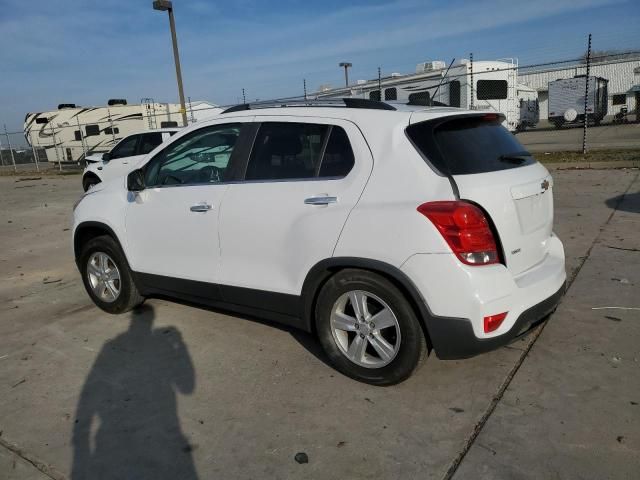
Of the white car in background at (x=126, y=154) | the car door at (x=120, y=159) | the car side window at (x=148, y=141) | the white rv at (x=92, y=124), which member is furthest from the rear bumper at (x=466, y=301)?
the white rv at (x=92, y=124)

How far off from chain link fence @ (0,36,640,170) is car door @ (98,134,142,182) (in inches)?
111

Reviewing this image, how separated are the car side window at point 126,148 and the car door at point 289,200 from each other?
9.64 meters

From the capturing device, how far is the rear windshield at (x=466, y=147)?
2918 mm

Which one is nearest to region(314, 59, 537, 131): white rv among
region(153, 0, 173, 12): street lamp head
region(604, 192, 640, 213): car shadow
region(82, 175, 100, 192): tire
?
region(153, 0, 173, 12): street lamp head

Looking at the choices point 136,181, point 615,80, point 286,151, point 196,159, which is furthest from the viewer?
point 615,80

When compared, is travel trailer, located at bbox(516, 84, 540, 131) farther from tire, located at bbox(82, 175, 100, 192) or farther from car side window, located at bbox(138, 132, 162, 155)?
tire, located at bbox(82, 175, 100, 192)

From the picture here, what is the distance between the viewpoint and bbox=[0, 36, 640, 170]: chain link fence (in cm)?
1809

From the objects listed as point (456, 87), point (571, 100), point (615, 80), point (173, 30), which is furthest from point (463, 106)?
point (615, 80)

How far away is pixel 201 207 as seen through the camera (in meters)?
3.79

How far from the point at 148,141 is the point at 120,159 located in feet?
2.77

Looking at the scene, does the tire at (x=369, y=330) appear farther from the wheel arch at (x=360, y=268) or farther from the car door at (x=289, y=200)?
the car door at (x=289, y=200)

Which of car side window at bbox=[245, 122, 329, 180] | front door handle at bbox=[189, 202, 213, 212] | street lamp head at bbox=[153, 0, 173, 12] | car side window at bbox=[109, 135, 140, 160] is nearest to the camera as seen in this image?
car side window at bbox=[245, 122, 329, 180]

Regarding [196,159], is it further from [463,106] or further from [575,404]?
[463,106]

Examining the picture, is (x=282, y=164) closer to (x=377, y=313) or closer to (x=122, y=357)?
(x=377, y=313)
